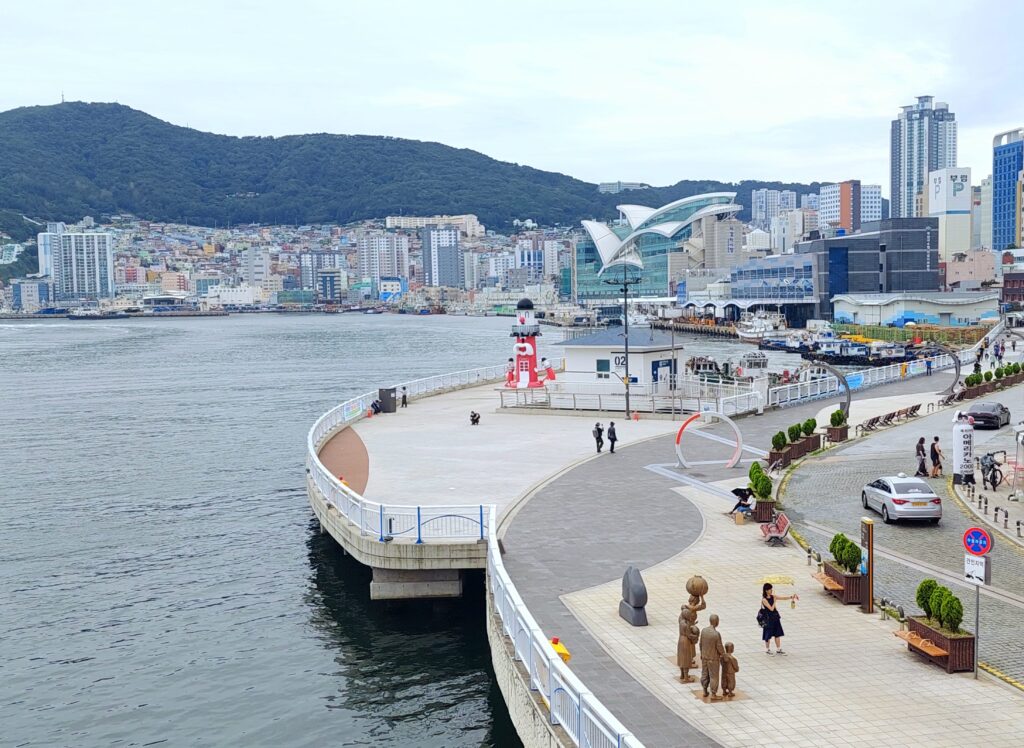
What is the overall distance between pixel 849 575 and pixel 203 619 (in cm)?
1289

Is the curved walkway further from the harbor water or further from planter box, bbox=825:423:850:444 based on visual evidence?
the harbor water

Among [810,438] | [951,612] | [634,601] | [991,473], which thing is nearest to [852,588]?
[951,612]

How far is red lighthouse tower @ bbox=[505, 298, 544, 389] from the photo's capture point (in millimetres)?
41906

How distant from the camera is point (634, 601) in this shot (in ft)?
46.1

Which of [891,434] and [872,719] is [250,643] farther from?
[891,434]

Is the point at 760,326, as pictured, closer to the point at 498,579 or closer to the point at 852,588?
the point at 852,588

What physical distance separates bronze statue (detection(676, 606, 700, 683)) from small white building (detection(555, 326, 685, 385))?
88.5 feet

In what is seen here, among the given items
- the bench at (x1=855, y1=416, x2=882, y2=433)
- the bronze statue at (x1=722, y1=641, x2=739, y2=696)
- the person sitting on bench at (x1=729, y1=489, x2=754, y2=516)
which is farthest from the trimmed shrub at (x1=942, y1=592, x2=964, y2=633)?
the bench at (x1=855, y1=416, x2=882, y2=433)

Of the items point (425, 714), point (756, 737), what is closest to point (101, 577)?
point (425, 714)

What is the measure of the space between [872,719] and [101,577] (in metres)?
18.8

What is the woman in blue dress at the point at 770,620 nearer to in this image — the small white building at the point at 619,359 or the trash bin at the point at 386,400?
the small white building at the point at 619,359

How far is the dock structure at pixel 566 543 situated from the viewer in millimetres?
11430

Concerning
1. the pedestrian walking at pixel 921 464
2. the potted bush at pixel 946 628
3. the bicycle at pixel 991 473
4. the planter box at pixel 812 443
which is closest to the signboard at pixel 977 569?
the potted bush at pixel 946 628

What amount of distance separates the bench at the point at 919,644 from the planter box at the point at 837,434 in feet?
58.4
